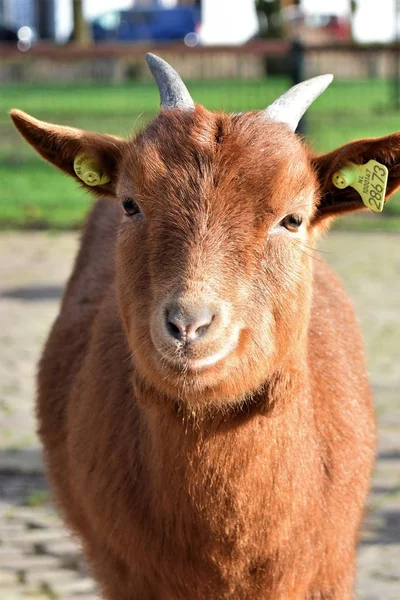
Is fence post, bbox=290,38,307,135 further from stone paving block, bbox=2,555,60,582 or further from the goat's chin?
the goat's chin

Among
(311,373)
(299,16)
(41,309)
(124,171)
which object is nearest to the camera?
(124,171)

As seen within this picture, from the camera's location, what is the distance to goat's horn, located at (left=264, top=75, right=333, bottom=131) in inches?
160

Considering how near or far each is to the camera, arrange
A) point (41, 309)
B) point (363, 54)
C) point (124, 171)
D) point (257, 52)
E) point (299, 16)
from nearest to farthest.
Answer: point (124, 171), point (41, 309), point (257, 52), point (363, 54), point (299, 16)

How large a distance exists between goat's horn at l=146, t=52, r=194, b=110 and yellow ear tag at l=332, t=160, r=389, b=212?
25.1 inches

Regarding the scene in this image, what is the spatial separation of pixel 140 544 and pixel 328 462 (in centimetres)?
80

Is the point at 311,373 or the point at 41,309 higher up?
the point at 311,373

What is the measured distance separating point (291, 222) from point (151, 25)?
4966cm

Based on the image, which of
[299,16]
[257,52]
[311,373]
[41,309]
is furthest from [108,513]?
[299,16]

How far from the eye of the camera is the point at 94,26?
2050 inches

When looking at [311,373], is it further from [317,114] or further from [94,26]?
[94,26]

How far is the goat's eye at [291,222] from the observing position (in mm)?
3775

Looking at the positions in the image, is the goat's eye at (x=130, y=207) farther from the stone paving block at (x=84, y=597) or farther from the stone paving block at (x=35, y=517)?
the stone paving block at (x=35, y=517)

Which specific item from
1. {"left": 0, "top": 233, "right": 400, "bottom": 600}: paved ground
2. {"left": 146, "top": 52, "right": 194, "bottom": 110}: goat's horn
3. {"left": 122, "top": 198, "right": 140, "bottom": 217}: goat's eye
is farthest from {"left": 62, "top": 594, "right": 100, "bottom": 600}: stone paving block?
{"left": 146, "top": 52, "right": 194, "bottom": 110}: goat's horn

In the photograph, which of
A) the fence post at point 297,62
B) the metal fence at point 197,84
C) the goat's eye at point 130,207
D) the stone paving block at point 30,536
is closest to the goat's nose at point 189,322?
the goat's eye at point 130,207
